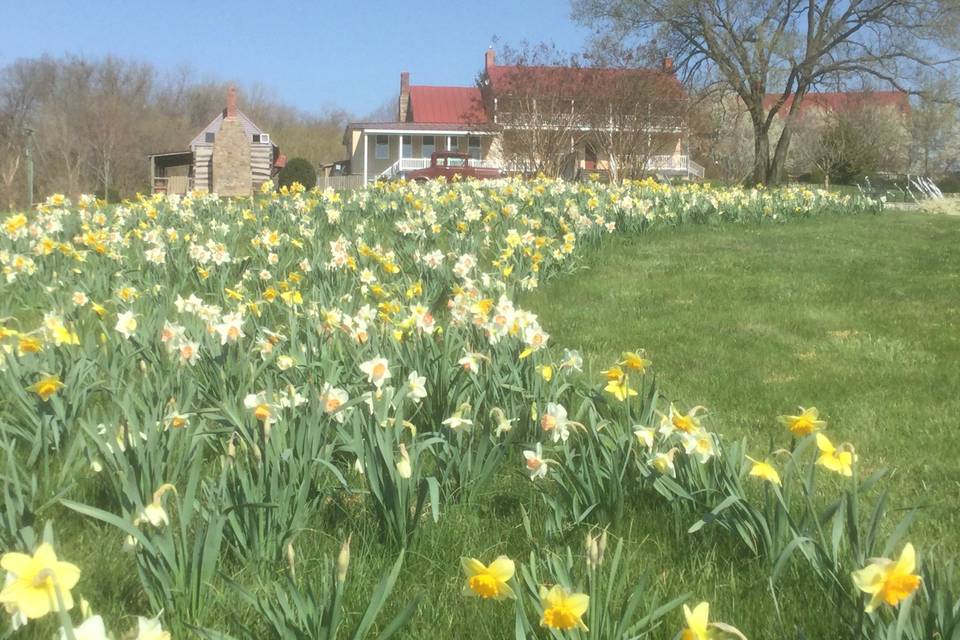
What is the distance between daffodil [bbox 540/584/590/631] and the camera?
1428 millimetres

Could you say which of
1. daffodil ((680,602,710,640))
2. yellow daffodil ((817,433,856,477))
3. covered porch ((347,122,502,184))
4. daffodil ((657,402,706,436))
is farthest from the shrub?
daffodil ((680,602,710,640))

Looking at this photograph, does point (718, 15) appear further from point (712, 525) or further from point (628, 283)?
point (712, 525)

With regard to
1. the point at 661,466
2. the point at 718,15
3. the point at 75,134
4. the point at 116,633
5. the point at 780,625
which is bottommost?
the point at 116,633

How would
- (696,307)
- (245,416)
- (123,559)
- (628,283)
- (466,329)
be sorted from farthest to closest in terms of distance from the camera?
(628,283)
(696,307)
(466,329)
(245,416)
(123,559)

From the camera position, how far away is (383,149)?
4678 cm

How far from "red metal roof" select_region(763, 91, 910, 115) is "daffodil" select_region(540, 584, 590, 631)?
28993 millimetres

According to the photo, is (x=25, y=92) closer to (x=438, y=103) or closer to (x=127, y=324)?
(x=438, y=103)

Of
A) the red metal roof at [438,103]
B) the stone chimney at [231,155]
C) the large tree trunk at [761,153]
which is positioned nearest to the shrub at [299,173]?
the stone chimney at [231,155]

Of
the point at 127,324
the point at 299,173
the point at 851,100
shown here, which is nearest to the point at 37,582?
the point at 127,324

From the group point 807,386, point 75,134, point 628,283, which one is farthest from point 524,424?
point 75,134

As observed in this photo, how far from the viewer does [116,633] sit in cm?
183

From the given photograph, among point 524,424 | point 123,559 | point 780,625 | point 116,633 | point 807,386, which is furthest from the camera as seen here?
point 807,386

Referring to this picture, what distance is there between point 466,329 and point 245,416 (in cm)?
110

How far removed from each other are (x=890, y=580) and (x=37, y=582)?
1315 mm
